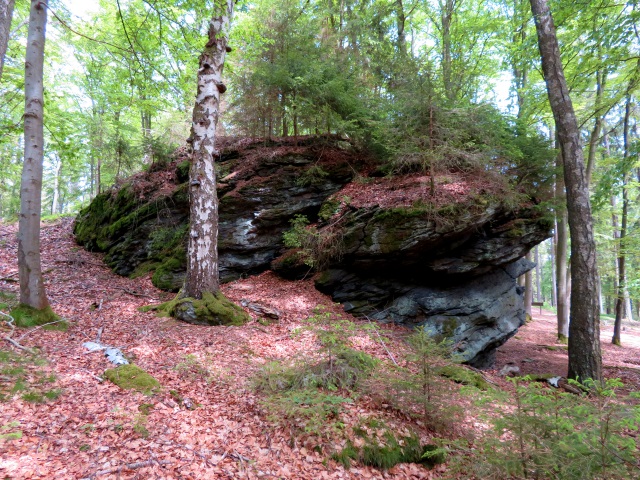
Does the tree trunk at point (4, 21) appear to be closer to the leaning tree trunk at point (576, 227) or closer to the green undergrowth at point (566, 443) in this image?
the green undergrowth at point (566, 443)

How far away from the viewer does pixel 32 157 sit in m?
5.26

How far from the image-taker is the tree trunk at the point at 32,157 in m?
5.23

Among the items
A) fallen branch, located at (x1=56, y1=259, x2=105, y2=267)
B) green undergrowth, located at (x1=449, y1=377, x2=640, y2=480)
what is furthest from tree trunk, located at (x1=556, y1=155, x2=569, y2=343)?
fallen branch, located at (x1=56, y1=259, x2=105, y2=267)

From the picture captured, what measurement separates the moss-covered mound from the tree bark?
222 millimetres

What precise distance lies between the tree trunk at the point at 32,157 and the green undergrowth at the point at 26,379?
1.79 metres

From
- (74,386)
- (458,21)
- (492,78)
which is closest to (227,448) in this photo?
(74,386)

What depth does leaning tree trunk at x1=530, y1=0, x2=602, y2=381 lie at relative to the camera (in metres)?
6.70

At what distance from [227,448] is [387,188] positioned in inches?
300

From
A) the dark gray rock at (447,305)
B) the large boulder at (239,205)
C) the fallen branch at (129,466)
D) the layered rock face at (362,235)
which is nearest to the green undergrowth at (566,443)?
the fallen branch at (129,466)

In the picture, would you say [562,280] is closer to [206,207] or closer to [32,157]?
[206,207]

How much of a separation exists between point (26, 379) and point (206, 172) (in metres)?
4.89

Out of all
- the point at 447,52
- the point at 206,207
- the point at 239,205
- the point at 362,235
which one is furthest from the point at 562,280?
the point at 206,207

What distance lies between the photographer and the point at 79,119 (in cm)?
1384

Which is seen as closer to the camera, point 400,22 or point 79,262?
point 79,262
